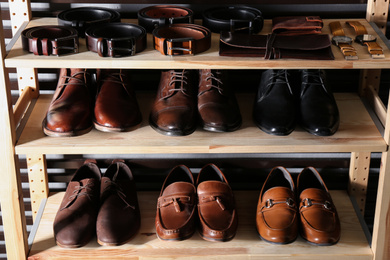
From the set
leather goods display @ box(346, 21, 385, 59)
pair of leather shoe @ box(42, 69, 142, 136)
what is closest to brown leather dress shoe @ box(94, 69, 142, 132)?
pair of leather shoe @ box(42, 69, 142, 136)

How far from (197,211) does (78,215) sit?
453 mm

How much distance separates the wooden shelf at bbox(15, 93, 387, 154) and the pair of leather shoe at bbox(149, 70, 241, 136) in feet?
0.10

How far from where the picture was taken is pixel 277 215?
2098 millimetres

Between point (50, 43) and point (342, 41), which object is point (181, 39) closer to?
point (50, 43)

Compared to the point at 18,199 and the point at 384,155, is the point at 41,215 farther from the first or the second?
the point at 384,155

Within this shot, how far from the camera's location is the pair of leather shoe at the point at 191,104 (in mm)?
1992

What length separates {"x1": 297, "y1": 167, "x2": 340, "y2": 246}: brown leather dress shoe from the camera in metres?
2.07

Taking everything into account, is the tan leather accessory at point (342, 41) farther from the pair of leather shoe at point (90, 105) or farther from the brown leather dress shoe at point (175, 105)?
the pair of leather shoe at point (90, 105)

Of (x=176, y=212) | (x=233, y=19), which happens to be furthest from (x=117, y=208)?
(x=233, y=19)

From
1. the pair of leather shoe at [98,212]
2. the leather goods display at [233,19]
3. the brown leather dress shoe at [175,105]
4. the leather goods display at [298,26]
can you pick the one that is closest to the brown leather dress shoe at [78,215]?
the pair of leather shoe at [98,212]

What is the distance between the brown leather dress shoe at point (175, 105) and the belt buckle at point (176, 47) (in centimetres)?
28

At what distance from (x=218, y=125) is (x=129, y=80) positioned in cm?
42

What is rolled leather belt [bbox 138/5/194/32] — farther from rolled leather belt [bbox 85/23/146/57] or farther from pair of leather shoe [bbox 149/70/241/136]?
pair of leather shoe [bbox 149/70/241/136]

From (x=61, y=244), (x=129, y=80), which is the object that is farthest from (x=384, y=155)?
(x=61, y=244)
